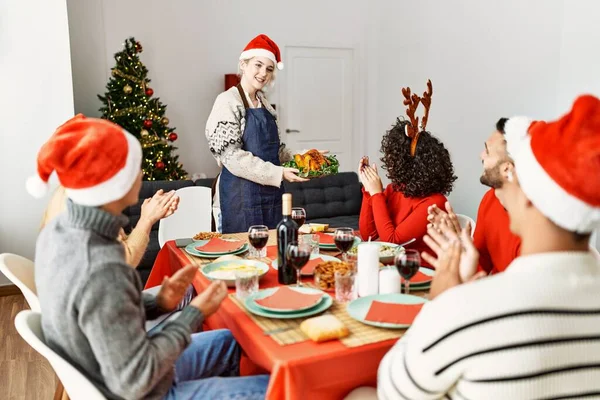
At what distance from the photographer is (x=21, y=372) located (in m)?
2.96

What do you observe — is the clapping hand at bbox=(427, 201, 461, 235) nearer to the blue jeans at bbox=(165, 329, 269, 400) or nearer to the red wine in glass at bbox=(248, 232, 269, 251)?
the red wine in glass at bbox=(248, 232, 269, 251)

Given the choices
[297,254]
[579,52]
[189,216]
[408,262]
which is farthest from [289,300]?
[579,52]

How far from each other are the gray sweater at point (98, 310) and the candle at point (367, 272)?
617 millimetres

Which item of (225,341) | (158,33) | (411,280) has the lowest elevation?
(225,341)

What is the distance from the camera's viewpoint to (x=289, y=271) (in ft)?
6.16

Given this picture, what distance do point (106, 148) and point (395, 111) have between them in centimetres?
526

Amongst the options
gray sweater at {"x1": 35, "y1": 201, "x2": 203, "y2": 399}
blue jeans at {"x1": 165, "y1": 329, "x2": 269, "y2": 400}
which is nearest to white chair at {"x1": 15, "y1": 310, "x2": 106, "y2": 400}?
gray sweater at {"x1": 35, "y1": 201, "x2": 203, "y2": 399}

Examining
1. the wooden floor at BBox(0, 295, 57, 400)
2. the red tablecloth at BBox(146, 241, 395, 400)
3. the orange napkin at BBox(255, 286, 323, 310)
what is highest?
the orange napkin at BBox(255, 286, 323, 310)

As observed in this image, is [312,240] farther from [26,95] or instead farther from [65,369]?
[26,95]

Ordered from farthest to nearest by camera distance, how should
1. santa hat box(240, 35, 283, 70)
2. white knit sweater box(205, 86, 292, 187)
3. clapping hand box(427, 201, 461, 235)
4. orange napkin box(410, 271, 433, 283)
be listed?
santa hat box(240, 35, 283, 70)
white knit sweater box(205, 86, 292, 187)
clapping hand box(427, 201, 461, 235)
orange napkin box(410, 271, 433, 283)

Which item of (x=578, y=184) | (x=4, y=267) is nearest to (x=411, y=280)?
(x=578, y=184)

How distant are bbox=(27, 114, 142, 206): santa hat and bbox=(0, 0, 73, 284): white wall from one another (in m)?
3.29

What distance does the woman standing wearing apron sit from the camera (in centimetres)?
290

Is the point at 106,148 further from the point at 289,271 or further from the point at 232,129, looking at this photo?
the point at 232,129
